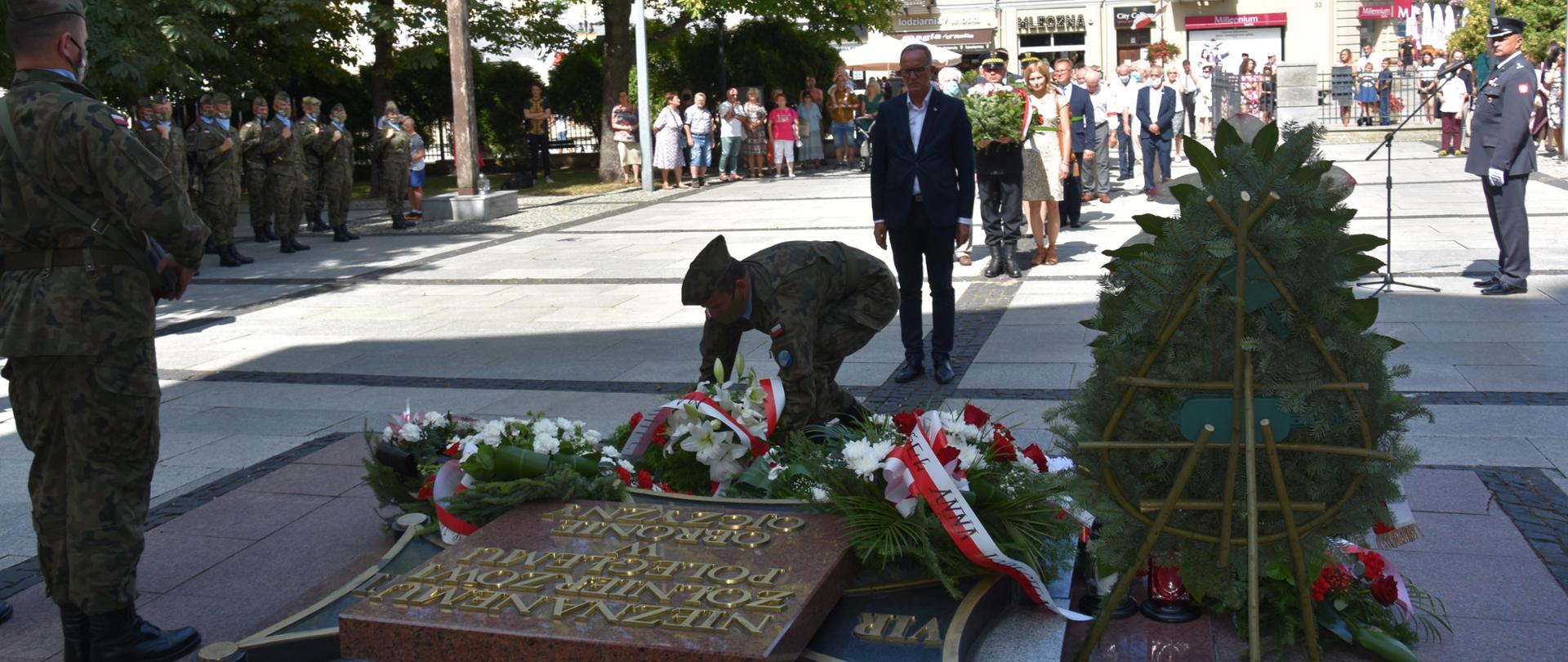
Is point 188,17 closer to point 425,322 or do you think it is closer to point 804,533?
point 425,322

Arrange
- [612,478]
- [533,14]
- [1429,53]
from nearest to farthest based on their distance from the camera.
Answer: [612,478]
[533,14]
[1429,53]

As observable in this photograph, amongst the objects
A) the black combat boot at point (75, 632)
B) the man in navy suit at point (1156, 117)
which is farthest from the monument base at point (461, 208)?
the black combat boot at point (75, 632)

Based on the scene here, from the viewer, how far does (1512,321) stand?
849 cm

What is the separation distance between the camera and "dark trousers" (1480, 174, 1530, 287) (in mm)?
9133

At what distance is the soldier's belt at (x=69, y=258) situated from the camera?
392cm

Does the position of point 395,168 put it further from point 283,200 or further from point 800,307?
point 800,307

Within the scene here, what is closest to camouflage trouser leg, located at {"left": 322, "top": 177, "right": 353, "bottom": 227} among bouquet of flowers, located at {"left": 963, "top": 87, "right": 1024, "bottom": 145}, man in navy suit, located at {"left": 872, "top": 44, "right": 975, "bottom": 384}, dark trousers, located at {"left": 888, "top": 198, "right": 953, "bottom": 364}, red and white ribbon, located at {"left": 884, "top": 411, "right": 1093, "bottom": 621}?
bouquet of flowers, located at {"left": 963, "top": 87, "right": 1024, "bottom": 145}

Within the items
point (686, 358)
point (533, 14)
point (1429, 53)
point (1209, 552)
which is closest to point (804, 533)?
point (1209, 552)

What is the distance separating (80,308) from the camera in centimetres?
388

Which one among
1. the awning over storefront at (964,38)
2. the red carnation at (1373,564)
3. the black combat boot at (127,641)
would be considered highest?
the awning over storefront at (964,38)

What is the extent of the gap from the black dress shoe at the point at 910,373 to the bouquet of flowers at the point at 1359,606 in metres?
3.77

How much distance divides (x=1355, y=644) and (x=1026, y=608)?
93cm

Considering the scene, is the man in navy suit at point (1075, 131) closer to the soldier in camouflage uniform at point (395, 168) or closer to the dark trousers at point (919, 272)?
the dark trousers at point (919, 272)

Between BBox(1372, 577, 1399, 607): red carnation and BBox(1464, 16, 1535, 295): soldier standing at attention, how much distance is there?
622 centimetres
